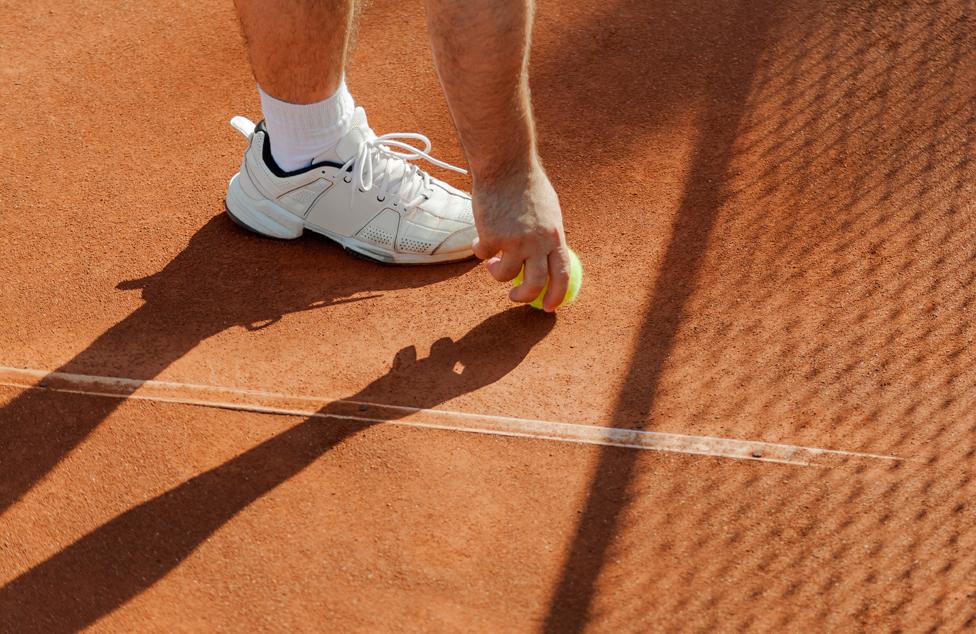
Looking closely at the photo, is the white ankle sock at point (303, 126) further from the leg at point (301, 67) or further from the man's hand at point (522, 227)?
the man's hand at point (522, 227)

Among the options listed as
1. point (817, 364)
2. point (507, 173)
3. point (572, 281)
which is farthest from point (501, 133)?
point (817, 364)

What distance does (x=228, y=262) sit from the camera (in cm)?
291

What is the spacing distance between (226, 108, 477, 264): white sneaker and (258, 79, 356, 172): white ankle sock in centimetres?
3

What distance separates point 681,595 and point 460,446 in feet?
2.01

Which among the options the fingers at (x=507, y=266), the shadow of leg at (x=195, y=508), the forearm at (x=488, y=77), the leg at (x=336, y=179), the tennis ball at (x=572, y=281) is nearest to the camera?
the forearm at (x=488, y=77)

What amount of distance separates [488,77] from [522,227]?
33 cm

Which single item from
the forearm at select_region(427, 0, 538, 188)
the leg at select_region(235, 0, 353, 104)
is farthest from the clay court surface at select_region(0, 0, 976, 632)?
the forearm at select_region(427, 0, 538, 188)

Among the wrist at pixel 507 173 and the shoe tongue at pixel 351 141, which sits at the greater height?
the wrist at pixel 507 173

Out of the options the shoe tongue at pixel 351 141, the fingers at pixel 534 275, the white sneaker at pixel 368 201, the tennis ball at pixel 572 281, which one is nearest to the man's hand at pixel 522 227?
the fingers at pixel 534 275

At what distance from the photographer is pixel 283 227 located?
294 cm

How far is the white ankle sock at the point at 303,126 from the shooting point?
2756 mm

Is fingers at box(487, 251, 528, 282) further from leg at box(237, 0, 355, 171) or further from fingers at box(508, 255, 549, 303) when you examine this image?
leg at box(237, 0, 355, 171)

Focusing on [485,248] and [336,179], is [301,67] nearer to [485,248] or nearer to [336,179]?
[336,179]

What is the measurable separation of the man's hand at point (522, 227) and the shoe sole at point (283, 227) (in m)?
0.63
